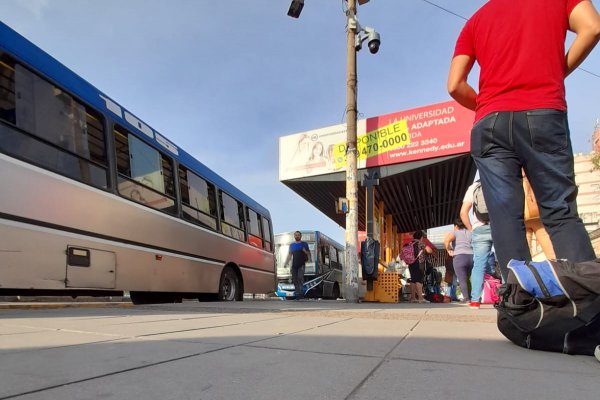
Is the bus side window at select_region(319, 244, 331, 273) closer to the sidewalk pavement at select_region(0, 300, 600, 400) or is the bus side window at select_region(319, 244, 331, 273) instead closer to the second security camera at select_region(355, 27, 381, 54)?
the second security camera at select_region(355, 27, 381, 54)

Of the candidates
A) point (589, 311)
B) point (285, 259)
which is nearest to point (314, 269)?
point (285, 259)

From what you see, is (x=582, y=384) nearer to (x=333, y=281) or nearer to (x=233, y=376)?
(x=233, y=376)

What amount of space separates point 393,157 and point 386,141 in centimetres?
53

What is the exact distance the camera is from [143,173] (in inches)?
245

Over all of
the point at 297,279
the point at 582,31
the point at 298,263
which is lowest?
the point at 297,279

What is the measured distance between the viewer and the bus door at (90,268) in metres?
4.57

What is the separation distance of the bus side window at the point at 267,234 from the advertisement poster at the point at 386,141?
2.25 m

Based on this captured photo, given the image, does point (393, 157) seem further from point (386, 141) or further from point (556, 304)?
point (556, 304)

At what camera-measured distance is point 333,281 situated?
1842 cm

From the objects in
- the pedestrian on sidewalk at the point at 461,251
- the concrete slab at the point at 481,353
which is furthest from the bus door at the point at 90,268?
the pedestrian on sidewalk at the point at 461,251

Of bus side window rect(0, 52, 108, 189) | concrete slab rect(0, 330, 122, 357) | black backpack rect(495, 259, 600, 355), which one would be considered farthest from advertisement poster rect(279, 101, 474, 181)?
concrete slab rect(0, 330, 122, 357)

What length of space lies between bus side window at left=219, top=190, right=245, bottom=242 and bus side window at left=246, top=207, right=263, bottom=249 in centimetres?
37

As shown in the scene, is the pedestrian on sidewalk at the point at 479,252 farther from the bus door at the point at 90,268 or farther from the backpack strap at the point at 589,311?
the bus door at the point at 90,268

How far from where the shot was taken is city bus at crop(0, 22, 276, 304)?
404cm
